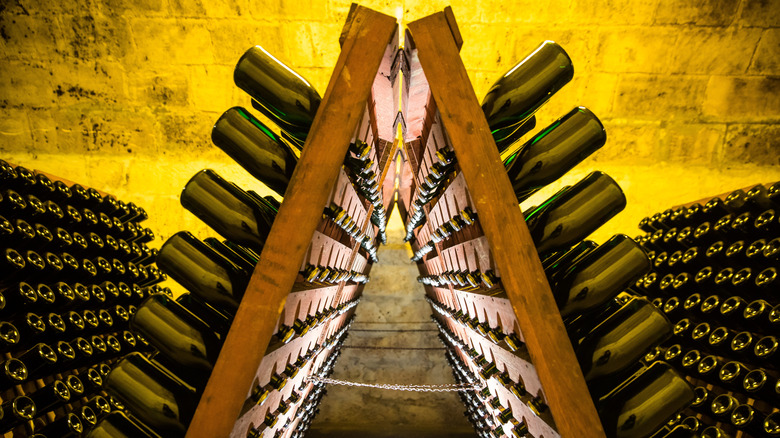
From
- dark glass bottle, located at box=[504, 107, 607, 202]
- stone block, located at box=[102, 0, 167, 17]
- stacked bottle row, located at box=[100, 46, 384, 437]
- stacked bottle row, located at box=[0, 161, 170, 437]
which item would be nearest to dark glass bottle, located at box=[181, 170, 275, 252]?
stacked bottle row, located at box=[100, 46, 384, 437]

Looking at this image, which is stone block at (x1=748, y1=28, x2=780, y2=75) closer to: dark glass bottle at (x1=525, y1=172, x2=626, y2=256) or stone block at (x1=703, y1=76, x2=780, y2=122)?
stone block at (x1=703, y1=76, x2=780, y2=122)

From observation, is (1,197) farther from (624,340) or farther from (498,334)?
(624,340)

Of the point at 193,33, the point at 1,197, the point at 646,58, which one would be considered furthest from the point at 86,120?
the point at 646,58

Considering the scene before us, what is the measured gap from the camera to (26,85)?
3.29 metres

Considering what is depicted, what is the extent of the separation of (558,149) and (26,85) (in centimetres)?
428

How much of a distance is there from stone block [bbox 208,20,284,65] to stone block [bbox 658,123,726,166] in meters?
3.31

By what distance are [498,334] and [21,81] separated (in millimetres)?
4276

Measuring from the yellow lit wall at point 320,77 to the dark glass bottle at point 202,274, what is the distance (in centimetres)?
273

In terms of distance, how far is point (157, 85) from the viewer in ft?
10.9

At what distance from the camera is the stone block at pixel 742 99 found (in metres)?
3.21

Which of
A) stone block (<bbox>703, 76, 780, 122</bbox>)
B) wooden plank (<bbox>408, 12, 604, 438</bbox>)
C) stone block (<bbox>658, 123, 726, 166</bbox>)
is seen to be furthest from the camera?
stone block (<bbox>658, 123, 726, 166</bbox>)

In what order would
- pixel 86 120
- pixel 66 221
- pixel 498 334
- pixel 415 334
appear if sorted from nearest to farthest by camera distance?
1. pixel 498 334
2. pixel 66 221
3. pixel 86 120
4. pixel 415 334

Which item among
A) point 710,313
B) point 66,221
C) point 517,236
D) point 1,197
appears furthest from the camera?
point 66,221

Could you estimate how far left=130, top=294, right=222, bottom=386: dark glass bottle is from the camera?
0.80 m
